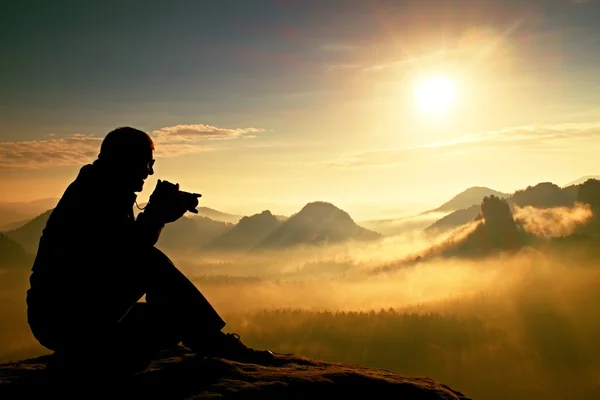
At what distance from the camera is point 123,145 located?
5.82m

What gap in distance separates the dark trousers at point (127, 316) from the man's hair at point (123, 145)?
4.41ft

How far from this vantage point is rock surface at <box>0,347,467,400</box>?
6199 millimetres

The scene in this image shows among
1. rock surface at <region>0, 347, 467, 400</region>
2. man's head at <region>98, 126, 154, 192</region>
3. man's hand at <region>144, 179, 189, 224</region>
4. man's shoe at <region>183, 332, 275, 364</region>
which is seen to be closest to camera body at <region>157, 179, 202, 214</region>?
man's hand at <region>144, 179, 189, 224</region>

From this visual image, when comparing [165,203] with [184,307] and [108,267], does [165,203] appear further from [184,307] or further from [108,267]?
[184,307]

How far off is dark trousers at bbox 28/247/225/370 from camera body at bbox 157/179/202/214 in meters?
0.83

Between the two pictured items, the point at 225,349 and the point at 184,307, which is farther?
the point at 225,349

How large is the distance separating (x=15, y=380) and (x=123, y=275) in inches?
181

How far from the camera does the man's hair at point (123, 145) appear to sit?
5789mm

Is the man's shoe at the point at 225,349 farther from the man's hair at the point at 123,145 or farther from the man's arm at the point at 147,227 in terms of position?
the man's hair at the point at 123,145

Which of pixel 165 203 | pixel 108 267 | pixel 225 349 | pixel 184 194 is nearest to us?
pixel 108 267

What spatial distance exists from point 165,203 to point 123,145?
0.99m

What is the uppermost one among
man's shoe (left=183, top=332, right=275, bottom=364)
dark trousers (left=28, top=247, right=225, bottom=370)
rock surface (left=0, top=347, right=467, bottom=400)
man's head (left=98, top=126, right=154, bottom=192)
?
man's head (left=98, top=126, right=154, bottom=192)

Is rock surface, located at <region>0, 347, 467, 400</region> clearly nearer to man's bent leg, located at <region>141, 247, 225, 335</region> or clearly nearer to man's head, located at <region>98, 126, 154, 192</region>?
man's bent leg, located at <region>141, 247, 225, 335</region>

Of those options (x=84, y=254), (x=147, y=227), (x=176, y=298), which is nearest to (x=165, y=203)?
(x=147, y=227)
